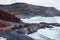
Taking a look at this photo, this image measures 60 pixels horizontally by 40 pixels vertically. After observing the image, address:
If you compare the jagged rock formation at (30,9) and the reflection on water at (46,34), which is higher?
the jagged rock formation at (30,9)

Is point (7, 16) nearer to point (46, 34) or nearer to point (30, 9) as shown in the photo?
point (30, 9)

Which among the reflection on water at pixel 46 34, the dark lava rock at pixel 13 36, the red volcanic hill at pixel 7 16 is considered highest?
the red volcanic hill at pixel 7 16

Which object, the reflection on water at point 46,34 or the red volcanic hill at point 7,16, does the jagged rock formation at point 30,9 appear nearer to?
the red volcanic hill at point 7,16

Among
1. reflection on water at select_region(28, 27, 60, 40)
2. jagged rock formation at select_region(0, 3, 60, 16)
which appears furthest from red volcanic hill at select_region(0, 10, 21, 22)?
reflection on water at select_region(28, 27, 60, 40)

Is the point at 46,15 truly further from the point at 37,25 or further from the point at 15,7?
the point at 15,7

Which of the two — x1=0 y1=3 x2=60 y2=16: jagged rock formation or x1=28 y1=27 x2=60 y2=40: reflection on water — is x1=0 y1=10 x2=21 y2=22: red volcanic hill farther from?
x1=28 y1=27 x2=60 y2=40: reflection on water

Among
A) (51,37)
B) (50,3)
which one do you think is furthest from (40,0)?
(51,37)

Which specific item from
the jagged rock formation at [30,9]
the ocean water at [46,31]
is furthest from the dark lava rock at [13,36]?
the jagged rock formation at [30,9]

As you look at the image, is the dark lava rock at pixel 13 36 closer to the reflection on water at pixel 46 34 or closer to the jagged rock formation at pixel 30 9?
the reflection on water at pixel 46 34
